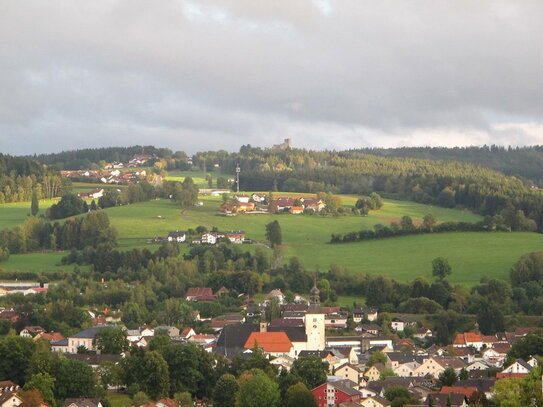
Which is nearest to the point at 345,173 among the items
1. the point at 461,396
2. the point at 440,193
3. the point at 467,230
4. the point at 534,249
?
the point at 440,193

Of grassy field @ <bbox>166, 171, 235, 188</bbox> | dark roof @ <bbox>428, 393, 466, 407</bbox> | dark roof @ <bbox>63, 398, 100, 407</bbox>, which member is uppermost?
grassy field @ <bbox>166, 171, 235, 188</bbox>

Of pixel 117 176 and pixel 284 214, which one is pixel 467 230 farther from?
pixel 117 176

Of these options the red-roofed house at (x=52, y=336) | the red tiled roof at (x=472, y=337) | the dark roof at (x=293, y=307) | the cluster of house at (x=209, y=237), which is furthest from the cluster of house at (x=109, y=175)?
the red tiled roof at (x=472, y=337)

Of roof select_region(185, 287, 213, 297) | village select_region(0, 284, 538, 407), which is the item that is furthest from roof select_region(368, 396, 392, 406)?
roof select_region(185, 287, 213, 297)

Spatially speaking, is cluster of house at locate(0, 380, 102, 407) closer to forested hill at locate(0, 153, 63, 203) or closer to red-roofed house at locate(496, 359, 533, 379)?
red-roofed house at locate(496, 359, 533, 379)

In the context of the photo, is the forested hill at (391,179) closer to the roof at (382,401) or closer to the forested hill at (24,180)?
the forested hill at (24,180)

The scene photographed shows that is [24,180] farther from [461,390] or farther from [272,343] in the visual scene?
[461,390]
